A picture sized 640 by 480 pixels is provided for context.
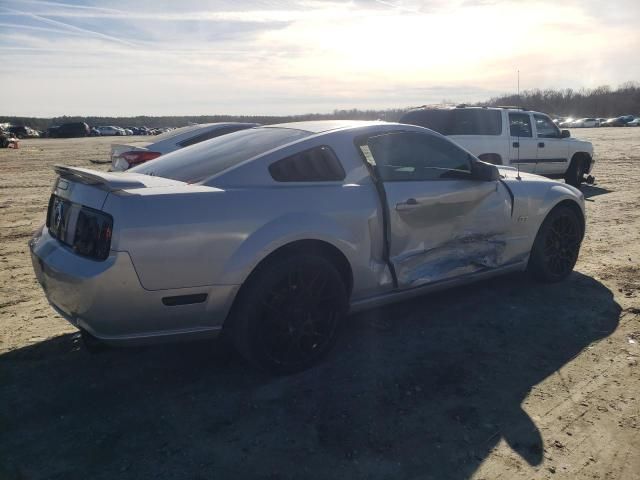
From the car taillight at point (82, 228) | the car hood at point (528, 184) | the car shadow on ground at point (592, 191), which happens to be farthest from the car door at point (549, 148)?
the car taillight at point (82, 228)

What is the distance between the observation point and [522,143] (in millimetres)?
10789

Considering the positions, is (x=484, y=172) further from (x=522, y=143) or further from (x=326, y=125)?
(x=522, y=143)

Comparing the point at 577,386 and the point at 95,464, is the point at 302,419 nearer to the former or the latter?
the point at 95,464

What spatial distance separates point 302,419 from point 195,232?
118 centimetres

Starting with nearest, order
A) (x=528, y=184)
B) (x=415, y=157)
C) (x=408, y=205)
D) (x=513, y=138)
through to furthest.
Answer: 1. (x=408, y=205)
2. (x=415, y=157)
3. (x=528, y=184)
4. (x=513, y=138)

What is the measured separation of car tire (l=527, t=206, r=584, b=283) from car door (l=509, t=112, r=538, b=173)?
564cm

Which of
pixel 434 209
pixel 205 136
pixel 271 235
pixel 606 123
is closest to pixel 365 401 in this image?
pixel 271 235

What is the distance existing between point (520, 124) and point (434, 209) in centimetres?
786

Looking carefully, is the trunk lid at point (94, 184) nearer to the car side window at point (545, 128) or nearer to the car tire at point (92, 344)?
the car tire at point (92, 344)

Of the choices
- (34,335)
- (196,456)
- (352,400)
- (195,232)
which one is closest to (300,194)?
(195,232)

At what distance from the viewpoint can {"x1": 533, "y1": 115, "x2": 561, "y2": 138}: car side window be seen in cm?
1120

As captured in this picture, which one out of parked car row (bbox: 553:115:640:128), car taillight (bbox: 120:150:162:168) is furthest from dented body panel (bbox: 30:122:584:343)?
parked car row (bbox: 553:115:640:128)

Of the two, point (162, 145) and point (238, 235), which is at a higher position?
point (162, 145)

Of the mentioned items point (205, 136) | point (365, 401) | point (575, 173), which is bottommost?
point (365, 401)
